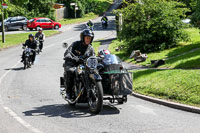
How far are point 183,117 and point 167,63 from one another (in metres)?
9.24

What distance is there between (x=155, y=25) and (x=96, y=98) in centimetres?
1539

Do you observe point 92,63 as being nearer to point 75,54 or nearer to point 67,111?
point 75,54

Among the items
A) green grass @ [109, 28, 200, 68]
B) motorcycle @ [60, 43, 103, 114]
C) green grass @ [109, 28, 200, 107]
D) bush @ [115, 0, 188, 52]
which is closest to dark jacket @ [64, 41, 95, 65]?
motorcycle @ [60, 43, 103, 114]

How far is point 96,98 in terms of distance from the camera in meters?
9.34

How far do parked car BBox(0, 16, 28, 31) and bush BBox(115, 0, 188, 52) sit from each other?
30.1 m

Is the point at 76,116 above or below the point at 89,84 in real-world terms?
below

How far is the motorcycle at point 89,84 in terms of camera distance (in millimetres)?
9008

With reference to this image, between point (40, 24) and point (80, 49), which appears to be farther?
point (40, 24)

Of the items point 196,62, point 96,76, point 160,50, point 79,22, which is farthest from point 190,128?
point 79,22

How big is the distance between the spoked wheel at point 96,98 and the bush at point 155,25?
14.7 m

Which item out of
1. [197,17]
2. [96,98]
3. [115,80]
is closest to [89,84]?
[96,98]

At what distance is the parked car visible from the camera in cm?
5201

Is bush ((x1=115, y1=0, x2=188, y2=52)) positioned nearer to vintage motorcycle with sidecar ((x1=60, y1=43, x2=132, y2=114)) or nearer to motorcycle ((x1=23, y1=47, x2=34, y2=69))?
motorcycle ((x1=23, y1=47, x2=34, y2=69))

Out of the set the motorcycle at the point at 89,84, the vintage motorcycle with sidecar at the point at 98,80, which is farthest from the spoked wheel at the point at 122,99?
the motorcycle at the point at 89,84
